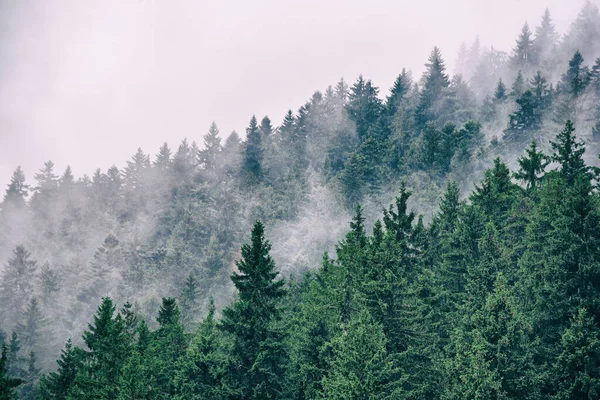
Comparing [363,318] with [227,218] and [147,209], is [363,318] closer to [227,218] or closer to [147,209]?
[227,218]

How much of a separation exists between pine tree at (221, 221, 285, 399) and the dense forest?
0.38ft

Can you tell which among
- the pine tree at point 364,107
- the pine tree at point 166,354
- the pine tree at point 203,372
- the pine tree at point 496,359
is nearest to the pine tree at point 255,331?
the pine tree at point 203,372

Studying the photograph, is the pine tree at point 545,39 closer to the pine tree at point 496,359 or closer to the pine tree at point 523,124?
the pine tree at point 523,124

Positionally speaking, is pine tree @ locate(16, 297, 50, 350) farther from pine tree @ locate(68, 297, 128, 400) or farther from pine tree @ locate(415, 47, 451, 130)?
pine tree @ locate(415, 47, 451, 130)

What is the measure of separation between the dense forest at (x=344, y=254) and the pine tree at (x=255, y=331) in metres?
0.11

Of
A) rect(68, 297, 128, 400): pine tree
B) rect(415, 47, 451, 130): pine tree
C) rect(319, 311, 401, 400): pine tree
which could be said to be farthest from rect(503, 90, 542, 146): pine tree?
rect(68, 297, 128, 400): pine tree

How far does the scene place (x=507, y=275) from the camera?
2661cm

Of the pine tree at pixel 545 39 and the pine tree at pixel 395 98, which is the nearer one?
the pine tree at pixel 395 98

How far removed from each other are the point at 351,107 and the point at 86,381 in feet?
228

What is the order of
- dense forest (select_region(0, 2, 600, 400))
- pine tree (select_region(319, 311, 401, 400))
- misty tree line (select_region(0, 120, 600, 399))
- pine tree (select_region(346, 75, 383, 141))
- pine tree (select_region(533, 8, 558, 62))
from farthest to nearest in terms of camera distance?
pine tree (select_region(533, 8, 558, 62))
pine tree (select_region(346, 75, 383, 141))
dense forest (select_region(0, 2, 600, 400))
misty tree line (select_region(0, 120, 600, 399))
pine tree (select_region(319, 311, 401, 400))

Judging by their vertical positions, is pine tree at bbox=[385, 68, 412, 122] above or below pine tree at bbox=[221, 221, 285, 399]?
above

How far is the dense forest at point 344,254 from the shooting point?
22484 mm

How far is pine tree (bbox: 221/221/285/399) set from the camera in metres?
25.1

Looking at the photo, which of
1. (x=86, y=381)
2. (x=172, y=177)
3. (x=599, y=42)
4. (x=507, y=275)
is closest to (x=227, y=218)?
(x=172, y=177)
